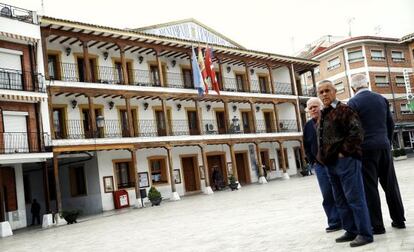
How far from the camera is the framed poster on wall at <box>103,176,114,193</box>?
77.2ft

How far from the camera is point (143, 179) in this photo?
1007 inches

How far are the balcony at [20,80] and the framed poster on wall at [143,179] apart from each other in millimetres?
7700

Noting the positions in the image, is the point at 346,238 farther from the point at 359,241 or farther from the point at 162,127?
the point at 162,127

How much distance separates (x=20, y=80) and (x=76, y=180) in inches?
276

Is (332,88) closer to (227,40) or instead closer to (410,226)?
(410,226)

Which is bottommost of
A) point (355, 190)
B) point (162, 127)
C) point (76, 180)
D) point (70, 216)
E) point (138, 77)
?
point (70, 216)

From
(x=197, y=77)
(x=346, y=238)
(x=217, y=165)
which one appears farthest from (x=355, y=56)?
(x=346, y=238)

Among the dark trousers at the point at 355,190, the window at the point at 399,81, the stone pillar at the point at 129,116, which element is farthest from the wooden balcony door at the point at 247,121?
the dark trousers at the point at 355,190

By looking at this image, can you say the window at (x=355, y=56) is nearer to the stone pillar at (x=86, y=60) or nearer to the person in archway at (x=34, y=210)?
the stone pillar at (x=86, y=60)

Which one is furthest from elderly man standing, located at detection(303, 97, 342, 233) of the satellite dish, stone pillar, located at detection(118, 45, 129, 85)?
stone pillar, located at detection(118, 45, 129, 85)

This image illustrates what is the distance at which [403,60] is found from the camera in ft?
143

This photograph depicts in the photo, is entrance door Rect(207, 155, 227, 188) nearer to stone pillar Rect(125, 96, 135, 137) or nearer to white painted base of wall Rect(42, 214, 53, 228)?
stone pillar Rect(125, 96, 135, 137)

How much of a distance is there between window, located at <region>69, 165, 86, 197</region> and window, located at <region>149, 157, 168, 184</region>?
402cm

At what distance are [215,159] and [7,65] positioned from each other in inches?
607
